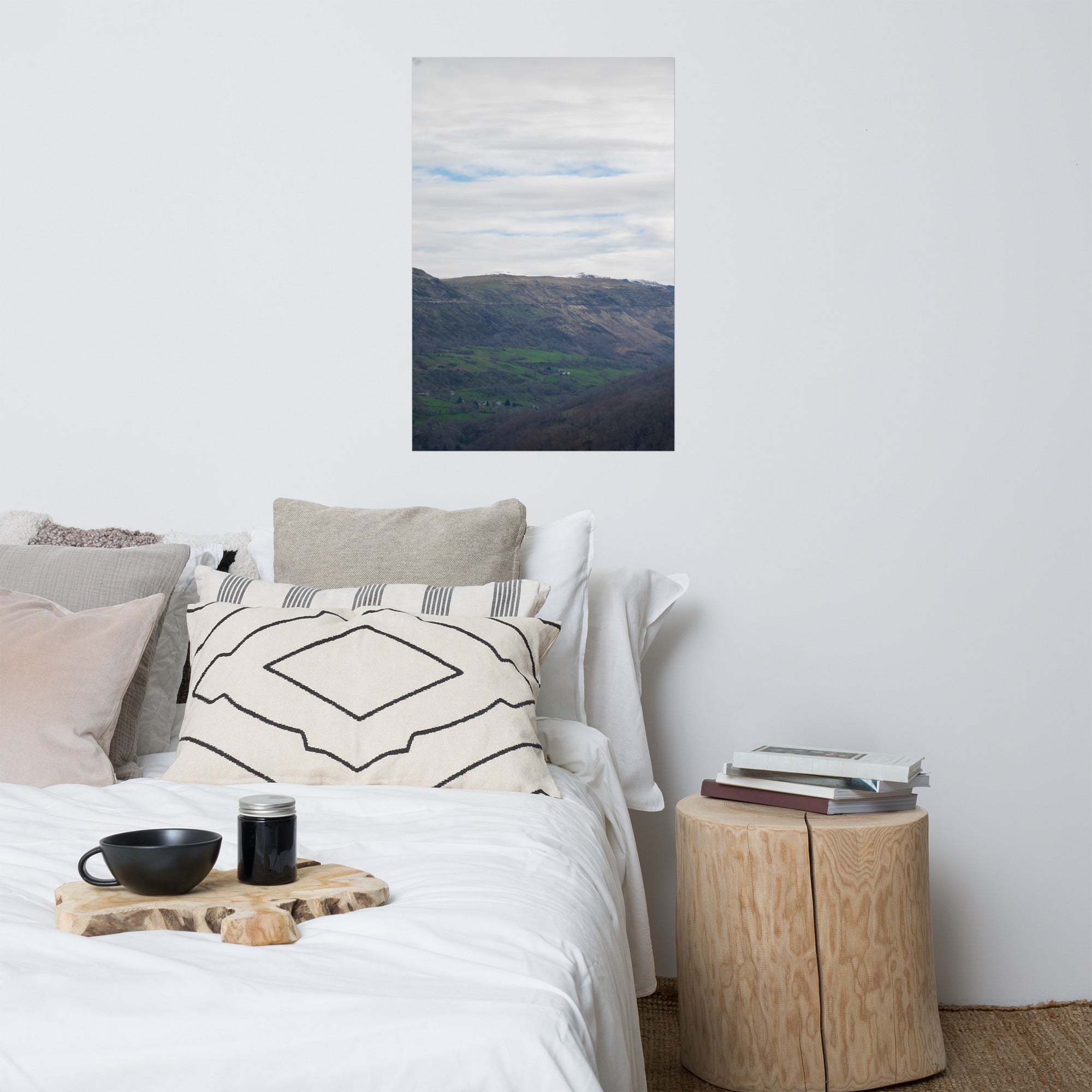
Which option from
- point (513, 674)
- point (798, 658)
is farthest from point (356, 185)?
point (798, 658)

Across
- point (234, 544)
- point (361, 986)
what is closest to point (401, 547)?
point (234, 544)

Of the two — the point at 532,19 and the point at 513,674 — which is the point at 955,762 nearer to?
the point at 513,674

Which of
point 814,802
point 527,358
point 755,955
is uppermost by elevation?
point 527,358

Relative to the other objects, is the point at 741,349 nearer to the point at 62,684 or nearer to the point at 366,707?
the point at 366,707

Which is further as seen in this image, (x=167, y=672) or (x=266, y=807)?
(x=167, y=672)

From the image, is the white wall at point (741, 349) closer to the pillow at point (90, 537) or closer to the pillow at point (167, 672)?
the pillow at point (90, 537)

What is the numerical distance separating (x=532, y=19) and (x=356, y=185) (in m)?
0.53

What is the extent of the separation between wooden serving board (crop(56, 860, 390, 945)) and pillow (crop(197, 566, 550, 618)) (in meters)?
0.74

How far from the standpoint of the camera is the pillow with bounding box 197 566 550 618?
1715 millimetres

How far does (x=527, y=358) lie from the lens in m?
2.33

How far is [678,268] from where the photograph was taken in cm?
228

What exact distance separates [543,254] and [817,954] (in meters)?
1.54

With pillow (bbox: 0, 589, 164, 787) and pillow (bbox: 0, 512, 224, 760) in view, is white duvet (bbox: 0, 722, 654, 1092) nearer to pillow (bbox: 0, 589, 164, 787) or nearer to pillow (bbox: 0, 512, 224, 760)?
pillow (bbox: 0, 589, 164, 787)

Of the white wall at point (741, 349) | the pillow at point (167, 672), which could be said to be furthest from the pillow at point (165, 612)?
the white wall at point (741, 349)
